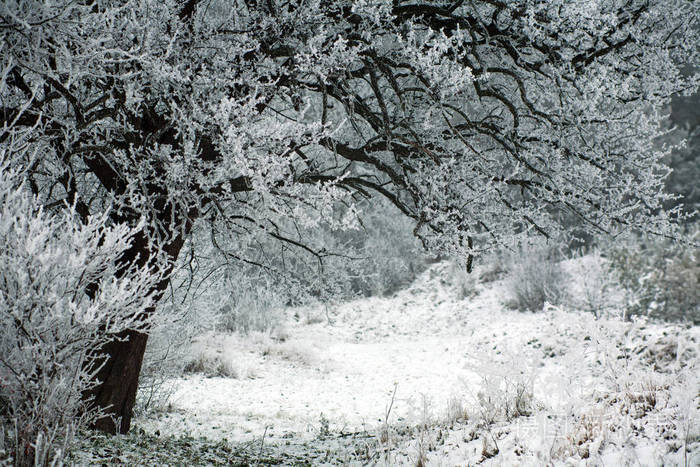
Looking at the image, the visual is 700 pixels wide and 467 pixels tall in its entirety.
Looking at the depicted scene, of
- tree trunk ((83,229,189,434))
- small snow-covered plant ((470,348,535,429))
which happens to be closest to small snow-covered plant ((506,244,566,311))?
small snow-covered plant ((470,348,535,429))

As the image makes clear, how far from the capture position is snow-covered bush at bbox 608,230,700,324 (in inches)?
426

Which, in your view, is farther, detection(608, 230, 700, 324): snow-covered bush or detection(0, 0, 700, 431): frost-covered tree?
detection(608, 230, 700, 324): snow-covered bush

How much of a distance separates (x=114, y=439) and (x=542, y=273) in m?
11.2

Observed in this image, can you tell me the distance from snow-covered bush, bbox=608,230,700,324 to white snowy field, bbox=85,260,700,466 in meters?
2.11

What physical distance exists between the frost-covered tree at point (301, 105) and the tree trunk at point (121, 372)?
0.05 feet

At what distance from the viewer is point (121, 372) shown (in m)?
4.14

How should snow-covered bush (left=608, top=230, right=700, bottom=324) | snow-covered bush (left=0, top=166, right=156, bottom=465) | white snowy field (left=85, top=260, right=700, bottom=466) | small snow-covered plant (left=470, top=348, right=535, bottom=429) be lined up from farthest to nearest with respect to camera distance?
snow-covered bush (left=608, top=230, right=700, bottom=324)
small snow-covered plant (left=470, top=348, right=535, bottom=429)
white snowy field (left=85, top=260, right=700, bottom=466)
snow-covered bush (left=0, top=166, right=156, bottom=465)

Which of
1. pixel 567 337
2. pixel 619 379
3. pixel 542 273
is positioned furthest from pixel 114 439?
pixel 542 273

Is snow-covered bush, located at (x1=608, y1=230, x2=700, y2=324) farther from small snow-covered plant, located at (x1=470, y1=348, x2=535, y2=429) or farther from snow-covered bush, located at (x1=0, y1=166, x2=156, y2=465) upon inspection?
snow-covered bush, located at (x1=0, y1=166, x2=156, y2=465)

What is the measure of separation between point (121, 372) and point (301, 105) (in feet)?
8.82

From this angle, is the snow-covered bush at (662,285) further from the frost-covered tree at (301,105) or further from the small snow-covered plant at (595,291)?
the frost-covered tree at (301,105)

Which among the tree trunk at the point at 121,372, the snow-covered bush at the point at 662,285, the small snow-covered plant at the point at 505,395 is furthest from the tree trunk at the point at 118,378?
the snow-covered bush at the point at 662,285

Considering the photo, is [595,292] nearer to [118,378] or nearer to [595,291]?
[595,291]

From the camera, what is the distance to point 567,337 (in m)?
8.94
